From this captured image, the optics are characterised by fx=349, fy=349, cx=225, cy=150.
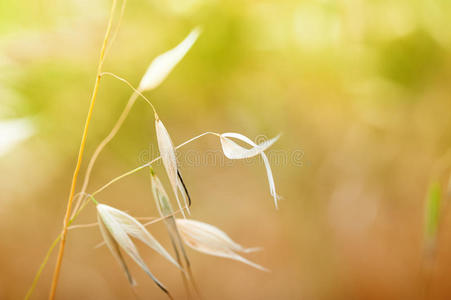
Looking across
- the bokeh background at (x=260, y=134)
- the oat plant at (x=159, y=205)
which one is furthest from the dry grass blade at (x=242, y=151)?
the bokeh background at (x=260, y=134)

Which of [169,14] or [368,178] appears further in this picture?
[368,178]

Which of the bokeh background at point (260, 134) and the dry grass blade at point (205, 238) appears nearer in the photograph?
the dry grass blade at point (205, 238)

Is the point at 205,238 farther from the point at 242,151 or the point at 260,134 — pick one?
the point at 260,134

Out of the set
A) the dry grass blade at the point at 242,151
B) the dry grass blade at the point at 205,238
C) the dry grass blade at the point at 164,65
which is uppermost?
the dry grass blade at the point at 164,65

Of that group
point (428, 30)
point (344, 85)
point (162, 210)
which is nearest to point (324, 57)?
point (344, 85)

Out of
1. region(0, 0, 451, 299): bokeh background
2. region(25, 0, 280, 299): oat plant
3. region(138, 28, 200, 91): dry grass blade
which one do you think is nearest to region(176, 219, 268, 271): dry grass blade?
region(25, 0, 280, 299): oat plant

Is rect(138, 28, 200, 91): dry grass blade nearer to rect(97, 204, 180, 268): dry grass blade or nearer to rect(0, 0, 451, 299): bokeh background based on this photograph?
rect(97, 204, 180, 268): dry grass blade

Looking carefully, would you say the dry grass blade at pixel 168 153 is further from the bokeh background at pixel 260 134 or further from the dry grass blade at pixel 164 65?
the bokeh background at pixel 260 134

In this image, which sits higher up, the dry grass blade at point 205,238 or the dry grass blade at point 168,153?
the dry grass blade at point 168,153

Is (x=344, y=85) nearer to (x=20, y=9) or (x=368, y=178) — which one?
(x=368, y=178)
